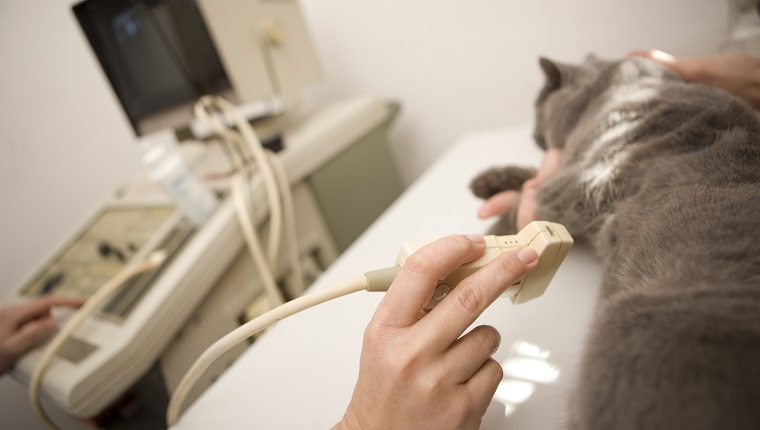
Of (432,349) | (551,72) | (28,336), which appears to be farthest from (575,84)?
(28,336)

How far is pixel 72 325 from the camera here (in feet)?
1.81

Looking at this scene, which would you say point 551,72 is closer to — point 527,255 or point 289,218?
point 527,255

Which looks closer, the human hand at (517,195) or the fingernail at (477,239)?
the fingernail at (477,239)

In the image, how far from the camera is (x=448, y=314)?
0.94 feet

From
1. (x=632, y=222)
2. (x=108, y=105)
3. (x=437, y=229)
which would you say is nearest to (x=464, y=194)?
(x=437, y=229)

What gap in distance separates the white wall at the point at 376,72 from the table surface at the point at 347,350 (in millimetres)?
552

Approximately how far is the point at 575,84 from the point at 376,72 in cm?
72

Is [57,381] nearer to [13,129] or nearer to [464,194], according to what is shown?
[464,194]

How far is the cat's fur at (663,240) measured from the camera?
0.61 ft

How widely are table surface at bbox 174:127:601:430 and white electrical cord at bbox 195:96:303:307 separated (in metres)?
0.18

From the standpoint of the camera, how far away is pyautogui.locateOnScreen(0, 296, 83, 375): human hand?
573 millimetres

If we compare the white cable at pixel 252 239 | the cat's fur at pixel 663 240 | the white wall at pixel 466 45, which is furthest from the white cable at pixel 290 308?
the white wall at pixel 466 45

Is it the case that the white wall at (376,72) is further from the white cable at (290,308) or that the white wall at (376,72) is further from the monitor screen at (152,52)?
the white cable at (290,308)

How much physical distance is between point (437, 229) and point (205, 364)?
0.35m
